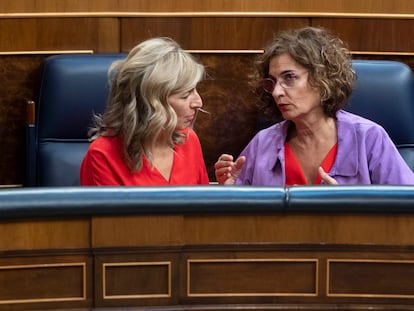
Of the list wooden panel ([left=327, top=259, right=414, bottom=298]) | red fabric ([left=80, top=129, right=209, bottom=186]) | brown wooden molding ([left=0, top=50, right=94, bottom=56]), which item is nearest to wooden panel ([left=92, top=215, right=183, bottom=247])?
wooden panel ([left=327, top=259, right=414, bottom=298])

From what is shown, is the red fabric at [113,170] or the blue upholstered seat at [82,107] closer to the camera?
the red fabric at [113,170]

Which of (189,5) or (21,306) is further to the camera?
(189,5)

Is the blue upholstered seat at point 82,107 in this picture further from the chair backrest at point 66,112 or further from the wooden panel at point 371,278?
the wooden panel at point 371,278

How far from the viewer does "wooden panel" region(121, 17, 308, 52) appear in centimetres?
251

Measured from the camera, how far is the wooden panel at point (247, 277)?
144cm

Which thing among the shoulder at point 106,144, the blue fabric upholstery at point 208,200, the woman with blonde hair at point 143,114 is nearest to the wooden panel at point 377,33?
the woman with blonde hair at point 143,114

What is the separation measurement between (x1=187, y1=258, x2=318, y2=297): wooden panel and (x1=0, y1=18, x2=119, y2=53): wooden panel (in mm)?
1171

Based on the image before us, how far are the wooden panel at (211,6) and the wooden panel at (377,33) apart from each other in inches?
1.2

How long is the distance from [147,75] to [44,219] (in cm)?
51

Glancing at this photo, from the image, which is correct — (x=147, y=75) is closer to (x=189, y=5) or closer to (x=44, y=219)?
(x=44, y=219)

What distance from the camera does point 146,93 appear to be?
1841 mm

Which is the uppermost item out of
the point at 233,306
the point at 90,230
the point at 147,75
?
the point at 147,75

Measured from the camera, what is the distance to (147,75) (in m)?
Answer: 1.84

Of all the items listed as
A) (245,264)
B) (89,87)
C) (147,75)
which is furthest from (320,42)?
(245,264)
